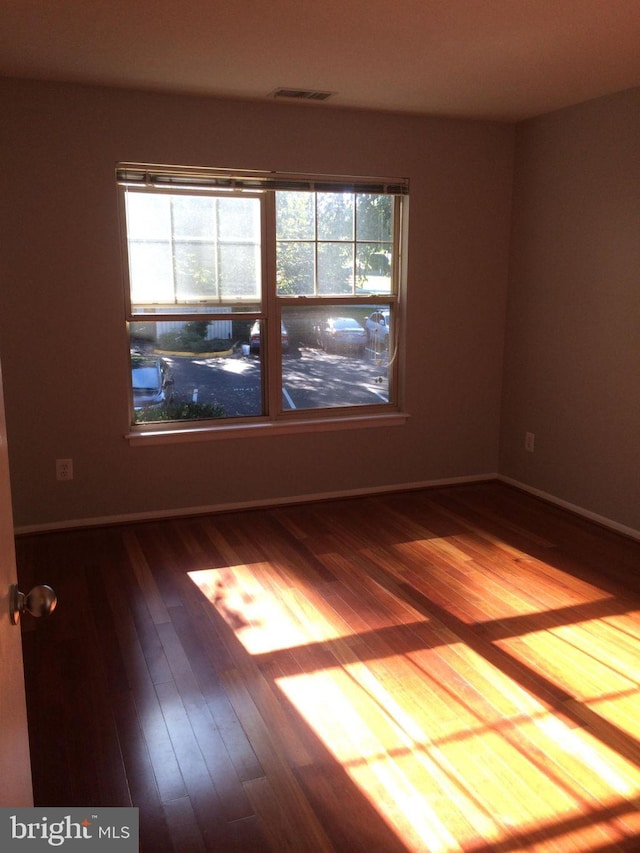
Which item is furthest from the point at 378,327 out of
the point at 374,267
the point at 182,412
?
the point at 182,412

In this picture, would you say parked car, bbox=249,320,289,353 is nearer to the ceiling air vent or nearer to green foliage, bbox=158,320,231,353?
green foliage, bbox=158,320,231,353

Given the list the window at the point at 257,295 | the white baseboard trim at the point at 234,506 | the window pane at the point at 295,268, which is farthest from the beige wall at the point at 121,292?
the window pane at the point at 295,268

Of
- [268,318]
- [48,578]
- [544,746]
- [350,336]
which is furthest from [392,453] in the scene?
[544,746]

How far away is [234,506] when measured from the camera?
14.6 feet

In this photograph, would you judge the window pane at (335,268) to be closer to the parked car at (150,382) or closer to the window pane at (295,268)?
the window pane at (295,268)

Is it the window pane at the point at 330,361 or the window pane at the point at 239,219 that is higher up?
the window pane at the point at 239,219

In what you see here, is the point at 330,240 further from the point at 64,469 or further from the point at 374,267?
the point at 64,469

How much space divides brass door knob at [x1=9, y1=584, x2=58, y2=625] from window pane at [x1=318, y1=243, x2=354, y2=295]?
11.4 ft

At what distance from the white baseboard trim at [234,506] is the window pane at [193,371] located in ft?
1.85

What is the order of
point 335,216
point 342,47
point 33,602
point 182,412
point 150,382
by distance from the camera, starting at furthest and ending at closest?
point 335,216 → point 182,412 → point 150,382 → point 342,47 → point 33,602

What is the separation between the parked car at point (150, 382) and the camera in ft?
13.7

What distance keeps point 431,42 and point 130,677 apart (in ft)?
9.34

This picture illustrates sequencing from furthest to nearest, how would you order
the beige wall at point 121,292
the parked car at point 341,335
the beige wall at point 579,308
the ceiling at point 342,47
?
the parked car at point 341,335 < the beige wall at point 579,308 < the beige wall at point 121,292 < the ceiling at point 342,47

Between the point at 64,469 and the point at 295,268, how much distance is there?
1.83 meters
